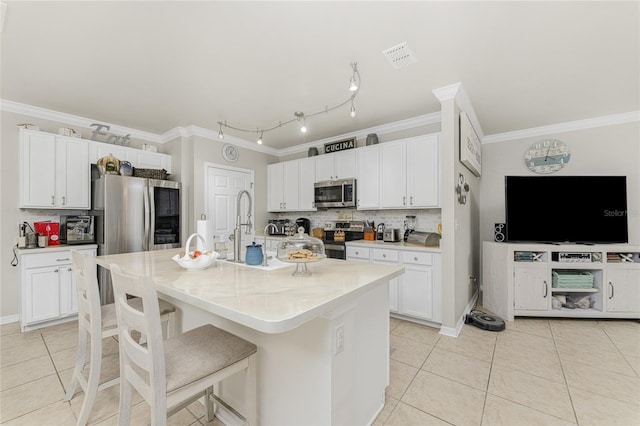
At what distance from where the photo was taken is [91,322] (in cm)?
160

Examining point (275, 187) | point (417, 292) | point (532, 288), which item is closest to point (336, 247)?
point (417, 292)

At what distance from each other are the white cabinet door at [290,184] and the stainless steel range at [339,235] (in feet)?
2.35

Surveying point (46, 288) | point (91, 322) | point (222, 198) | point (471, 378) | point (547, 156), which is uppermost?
point (547, 156)

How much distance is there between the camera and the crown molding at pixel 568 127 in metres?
3.38

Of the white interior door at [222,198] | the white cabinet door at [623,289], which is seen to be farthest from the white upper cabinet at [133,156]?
the white cabinet door at [623,289]

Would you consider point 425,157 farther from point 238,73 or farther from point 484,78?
point 238,73

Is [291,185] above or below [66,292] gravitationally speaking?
above

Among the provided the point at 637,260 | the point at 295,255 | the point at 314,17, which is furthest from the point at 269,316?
the point at 637,260

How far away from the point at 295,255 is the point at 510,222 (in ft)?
10.1

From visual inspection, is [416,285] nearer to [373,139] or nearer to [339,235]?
[339,235]

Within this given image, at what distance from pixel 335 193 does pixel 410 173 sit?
1191 millimetres

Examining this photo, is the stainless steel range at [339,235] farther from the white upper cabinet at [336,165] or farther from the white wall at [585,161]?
the white wall at [585,161]

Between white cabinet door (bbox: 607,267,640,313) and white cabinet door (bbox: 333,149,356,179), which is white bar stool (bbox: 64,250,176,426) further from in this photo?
white cabinet door (bbox: 607,267,640,313)

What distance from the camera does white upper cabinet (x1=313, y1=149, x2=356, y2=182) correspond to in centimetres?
406
